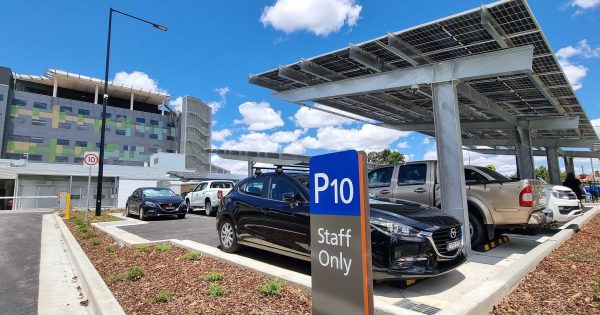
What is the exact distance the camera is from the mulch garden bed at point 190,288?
157 inches

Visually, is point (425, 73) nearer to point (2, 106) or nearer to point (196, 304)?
point (196, 304)

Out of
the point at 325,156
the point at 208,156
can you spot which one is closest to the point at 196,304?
the point at 325,156

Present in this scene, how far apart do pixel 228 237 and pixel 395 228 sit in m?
3.67

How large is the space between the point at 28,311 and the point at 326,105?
970cm

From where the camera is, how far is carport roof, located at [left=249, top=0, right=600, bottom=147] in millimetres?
7207

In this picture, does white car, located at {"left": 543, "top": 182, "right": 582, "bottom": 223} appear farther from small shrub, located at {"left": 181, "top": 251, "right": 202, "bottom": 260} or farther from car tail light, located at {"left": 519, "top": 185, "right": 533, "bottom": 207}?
small shrub, located at {"left": 181, "top": 251, "right": 202, "bottom": 260}

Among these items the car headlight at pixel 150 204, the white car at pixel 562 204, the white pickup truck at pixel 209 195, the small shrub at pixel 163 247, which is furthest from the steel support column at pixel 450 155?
the car headlight at pixel 150 204

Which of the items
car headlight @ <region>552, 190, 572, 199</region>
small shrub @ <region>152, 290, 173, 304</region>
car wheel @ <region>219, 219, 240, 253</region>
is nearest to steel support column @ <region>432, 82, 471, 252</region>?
car wheel @ <region>219, 219, 240, 253</region>

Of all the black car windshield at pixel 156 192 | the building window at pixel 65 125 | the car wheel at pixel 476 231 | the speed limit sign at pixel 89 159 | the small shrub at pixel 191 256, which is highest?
the building window at pixel 65 125

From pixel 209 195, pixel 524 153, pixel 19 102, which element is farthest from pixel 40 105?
pixel 524 153

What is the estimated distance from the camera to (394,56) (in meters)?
9.02

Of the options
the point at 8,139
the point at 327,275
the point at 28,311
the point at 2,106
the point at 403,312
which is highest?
the point at 2,106

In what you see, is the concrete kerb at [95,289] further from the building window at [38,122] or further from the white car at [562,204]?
the building window at [38,122]

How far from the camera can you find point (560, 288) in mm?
4535
